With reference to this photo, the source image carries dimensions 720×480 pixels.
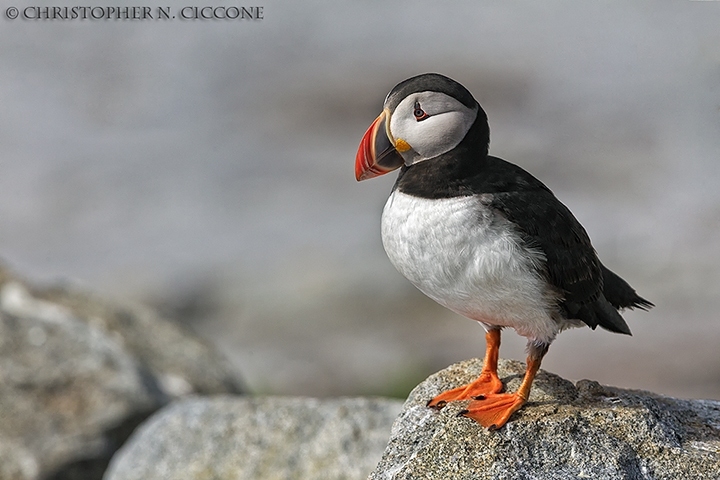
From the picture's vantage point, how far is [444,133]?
14.2 feet

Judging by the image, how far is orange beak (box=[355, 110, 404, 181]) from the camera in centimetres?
435

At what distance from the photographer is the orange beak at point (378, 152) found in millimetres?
4352

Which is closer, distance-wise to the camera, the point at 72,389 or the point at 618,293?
the point at 618,293

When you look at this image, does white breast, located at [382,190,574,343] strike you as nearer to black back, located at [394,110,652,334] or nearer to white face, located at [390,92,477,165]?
black back, located at [394,110,652,334]

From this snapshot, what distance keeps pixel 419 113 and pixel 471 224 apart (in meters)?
0.58

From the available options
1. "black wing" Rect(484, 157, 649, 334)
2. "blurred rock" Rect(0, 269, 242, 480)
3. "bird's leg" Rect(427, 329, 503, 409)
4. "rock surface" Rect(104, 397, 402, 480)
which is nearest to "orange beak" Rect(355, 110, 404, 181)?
"black wing" Rect(484, 157, 649, 334)

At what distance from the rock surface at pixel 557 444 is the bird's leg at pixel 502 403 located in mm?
40

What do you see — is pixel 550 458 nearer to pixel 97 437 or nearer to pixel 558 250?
pixel 558 250

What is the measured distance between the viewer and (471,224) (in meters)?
4.27

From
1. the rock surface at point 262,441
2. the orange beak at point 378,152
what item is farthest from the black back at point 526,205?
the rock surface at point 262,441

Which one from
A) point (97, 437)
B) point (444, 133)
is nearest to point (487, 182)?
point (444, 133)

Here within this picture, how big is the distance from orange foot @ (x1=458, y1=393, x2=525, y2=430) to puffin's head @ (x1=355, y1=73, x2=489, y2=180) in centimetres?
126

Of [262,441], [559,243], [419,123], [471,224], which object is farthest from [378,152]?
[262,441]

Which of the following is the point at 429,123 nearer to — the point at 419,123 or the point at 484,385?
the point at 419,123
